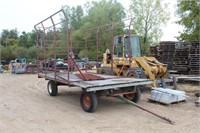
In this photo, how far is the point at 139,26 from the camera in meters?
33.8

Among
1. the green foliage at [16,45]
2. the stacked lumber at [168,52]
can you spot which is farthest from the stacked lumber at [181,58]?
the green foliage at [16,45]

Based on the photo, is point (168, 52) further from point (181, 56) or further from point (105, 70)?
point (105, 70)

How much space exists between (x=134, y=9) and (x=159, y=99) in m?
28.0

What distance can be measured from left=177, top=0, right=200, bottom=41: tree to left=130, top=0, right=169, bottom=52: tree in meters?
13.6

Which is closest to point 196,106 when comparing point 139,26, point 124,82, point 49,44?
point 124,82

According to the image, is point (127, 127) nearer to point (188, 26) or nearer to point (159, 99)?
point (159, 99)

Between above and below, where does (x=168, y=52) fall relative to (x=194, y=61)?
above

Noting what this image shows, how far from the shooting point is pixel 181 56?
15.0m

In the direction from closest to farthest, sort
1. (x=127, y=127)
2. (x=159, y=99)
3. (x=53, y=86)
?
1. (x=127, y=127)
2. (x=159, y=99)
3. (x=53, y=86)

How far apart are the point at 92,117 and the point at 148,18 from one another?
2957cm

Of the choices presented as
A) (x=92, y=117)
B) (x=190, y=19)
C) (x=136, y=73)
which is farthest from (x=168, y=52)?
(x=92, y=117)

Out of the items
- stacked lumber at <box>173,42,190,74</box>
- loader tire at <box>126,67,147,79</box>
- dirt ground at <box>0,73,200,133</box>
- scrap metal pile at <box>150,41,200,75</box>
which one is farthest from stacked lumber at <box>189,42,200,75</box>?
dirt ground at <box>0,73,200,133</box>

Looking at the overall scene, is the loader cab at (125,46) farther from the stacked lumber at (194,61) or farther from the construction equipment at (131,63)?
the stacked lumber at (194,61)

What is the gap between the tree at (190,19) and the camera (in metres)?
18.5
